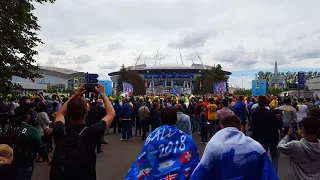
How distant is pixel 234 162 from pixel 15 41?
9.99 m

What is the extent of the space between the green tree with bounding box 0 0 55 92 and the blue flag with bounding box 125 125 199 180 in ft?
25.6

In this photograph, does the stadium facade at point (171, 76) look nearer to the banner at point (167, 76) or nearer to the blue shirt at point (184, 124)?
the banner at point (167, 76)

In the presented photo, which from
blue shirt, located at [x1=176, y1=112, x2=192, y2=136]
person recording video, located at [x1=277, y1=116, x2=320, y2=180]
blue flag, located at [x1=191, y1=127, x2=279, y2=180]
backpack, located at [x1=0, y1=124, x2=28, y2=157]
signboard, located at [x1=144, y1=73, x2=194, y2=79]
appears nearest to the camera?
blue flag, located at [x1=191, y1=127, x2=279, y2=180]

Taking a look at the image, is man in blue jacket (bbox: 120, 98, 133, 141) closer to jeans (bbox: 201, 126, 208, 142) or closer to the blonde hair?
jeans (bbox: 201, 126, 208, 142)

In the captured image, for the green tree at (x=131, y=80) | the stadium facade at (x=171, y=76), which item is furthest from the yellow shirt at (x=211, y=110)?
the stadium facade at (x=171, y=76)

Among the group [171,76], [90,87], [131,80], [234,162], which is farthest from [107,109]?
[171,76]

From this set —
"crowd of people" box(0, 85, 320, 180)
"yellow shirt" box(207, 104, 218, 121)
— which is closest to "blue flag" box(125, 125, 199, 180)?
"crowd of people" box(0, 85, 320, 180)

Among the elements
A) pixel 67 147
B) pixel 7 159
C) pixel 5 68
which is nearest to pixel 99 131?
pixel 67 147

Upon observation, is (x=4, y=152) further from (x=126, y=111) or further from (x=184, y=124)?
(x=126, y=111)

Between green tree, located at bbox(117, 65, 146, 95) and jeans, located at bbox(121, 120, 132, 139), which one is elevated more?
green tree, located at bbox(117, 65, 146, 95)

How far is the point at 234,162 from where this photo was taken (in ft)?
9.00

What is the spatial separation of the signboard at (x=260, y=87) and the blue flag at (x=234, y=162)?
25.8 meters

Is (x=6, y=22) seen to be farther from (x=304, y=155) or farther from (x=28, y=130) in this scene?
(x=304, y=155)

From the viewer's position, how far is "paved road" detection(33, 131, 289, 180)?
25.4 ft
